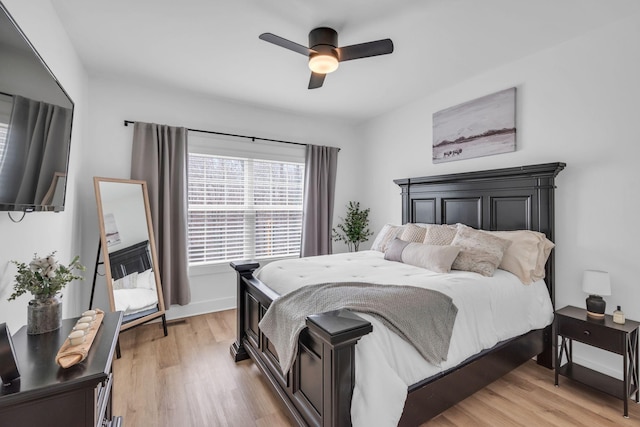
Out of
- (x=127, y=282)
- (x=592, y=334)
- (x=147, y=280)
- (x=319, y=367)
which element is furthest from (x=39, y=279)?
(x=592, y=334)

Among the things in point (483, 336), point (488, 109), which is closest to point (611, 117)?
point (488, 109)

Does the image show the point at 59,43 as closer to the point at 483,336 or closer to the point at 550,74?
the point at 483,336

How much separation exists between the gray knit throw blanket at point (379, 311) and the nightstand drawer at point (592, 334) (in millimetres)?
1106

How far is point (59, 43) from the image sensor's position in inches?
86.3

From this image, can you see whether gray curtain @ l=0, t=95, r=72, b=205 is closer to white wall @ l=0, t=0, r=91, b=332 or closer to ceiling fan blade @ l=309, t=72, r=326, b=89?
white wall @ l=0, t=0, r=91, b=332

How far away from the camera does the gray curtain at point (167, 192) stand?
10.8 feet

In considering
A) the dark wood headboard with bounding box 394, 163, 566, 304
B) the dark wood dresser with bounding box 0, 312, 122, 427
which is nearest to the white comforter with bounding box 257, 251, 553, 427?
the dark wood headboard with bounding box 394, 163, 566, 304

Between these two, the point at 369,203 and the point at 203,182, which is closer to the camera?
the point at 203,182

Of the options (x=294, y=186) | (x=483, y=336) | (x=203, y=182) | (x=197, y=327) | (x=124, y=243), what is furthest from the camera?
(x=294, y=186)

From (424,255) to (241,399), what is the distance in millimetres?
1794

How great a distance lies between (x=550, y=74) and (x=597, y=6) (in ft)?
1.97

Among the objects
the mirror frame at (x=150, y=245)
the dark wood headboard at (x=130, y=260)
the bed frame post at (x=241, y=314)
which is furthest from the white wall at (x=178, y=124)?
the bed frame post at (x=241, y=314)

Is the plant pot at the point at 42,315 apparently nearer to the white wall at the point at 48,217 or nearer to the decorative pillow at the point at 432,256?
the white wall at the point at 48,217

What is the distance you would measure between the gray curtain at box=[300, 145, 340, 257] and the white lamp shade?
9.59 ft
